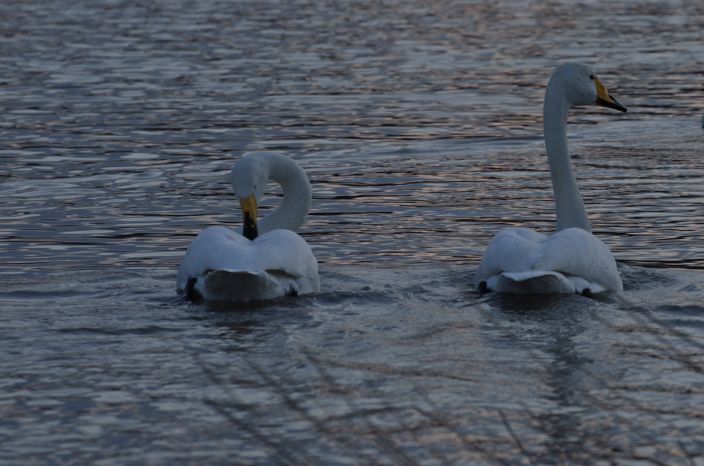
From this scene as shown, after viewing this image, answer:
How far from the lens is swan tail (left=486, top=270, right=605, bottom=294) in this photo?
9.44m

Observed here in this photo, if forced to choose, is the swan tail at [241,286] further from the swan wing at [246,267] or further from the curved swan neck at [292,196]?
the curved swan neck at [292,196]

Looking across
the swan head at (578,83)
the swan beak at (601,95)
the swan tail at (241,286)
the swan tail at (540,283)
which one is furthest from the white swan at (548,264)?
the swan beak at (601,95)

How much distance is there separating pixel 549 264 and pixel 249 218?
81.5 inches

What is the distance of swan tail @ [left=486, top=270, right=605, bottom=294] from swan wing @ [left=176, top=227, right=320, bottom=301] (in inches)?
45.0

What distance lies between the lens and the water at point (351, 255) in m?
6.98

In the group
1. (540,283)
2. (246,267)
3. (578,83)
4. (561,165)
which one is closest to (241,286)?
(246,267)

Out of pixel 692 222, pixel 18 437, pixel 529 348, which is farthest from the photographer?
pixel 692 222

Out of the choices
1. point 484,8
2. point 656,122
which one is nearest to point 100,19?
point 484,8

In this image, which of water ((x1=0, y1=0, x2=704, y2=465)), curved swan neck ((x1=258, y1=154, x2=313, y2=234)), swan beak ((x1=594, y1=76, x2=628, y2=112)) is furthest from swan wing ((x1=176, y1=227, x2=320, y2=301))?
swan beak ((x1=594, y1=76, x2=628, y2=112))

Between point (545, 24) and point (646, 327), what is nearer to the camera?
point (646, 327)

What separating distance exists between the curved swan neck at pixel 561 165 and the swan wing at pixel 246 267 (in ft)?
7.10

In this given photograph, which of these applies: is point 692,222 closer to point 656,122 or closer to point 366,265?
point 366,265

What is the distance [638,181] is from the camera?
1448 cm

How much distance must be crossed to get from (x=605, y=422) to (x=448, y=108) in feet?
40.9
